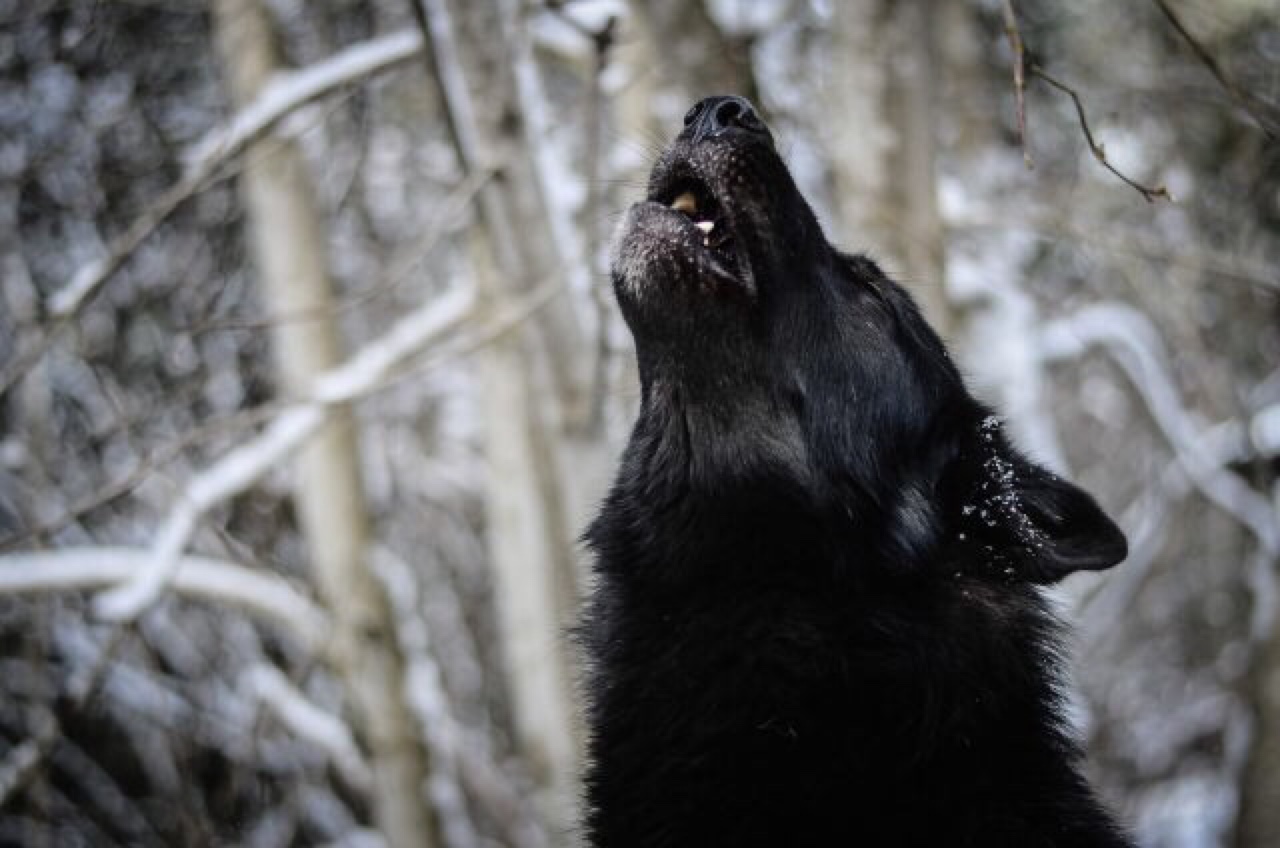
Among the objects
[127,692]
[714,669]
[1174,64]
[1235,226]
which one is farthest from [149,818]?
[1174,64]

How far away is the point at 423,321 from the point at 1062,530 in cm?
389

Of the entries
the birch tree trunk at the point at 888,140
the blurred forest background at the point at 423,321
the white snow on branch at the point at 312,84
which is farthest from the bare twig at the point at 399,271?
the birch tree trunk at the point at 888,140

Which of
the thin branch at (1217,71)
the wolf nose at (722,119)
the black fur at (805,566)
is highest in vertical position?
the wolf nose at (722,119)

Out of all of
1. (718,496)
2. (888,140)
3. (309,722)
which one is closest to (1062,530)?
(718,496)

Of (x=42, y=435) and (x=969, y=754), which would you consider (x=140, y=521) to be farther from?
(x=969, y=754)

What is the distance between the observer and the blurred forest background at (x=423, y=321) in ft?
14.0

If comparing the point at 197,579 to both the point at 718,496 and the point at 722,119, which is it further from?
the point at 722,119

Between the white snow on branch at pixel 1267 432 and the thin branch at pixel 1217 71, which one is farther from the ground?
the white snow on branch at pixel 1267 432

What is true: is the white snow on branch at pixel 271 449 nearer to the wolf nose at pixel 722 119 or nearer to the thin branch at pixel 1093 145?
the wolf nose at pixel 722 119

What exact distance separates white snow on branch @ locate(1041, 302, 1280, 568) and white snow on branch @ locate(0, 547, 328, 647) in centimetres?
484

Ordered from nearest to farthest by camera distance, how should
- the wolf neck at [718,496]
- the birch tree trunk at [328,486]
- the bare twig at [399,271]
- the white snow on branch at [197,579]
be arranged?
the wolf neck at [718,496] < the bare twig at [399,271] < the white snow on branch at [197,579] < the birch tree trunk at [328,486]

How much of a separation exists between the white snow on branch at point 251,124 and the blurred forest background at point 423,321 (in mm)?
24

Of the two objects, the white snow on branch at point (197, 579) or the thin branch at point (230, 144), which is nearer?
the thin branch at point (230, 144)

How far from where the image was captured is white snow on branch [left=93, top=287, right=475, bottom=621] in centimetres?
455
